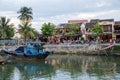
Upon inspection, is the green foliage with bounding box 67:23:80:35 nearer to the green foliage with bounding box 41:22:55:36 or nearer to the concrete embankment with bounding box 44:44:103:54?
the green foliage with bounding box 41:22:55:36

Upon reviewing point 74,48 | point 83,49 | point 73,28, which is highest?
point 73,28

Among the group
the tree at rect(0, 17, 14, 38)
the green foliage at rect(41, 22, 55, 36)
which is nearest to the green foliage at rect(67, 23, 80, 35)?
the green foliage at rect(41, 22, 55, 36)

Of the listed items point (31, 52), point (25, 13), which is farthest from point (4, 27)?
point (31, 52)

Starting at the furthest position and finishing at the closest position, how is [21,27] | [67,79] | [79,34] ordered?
[79,34] → [21,27] → [67,79]

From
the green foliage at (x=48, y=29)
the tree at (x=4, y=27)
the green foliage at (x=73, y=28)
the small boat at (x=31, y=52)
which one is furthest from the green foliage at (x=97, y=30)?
the small boat at (x=31, y=52)

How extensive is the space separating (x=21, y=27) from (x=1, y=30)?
17.6 feet

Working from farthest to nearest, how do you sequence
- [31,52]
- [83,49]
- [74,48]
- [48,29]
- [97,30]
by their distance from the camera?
1. [48,29]
2. [97,30]
3. [74,48]
4. [83,49]
5. [31,52]

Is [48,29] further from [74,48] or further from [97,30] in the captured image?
[74,48]

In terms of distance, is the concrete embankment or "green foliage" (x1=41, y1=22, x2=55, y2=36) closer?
the concrete embankment

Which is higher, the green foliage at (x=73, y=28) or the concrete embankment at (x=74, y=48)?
the green foliage at (x=73, y=28)

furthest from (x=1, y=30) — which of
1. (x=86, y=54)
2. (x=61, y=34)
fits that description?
(x=86, y=54)

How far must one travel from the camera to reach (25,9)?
76.9m

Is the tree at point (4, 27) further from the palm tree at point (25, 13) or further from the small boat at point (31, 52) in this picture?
the small boat at point (31, 52)

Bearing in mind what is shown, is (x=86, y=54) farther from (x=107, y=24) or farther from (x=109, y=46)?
(x=107, y=24)
